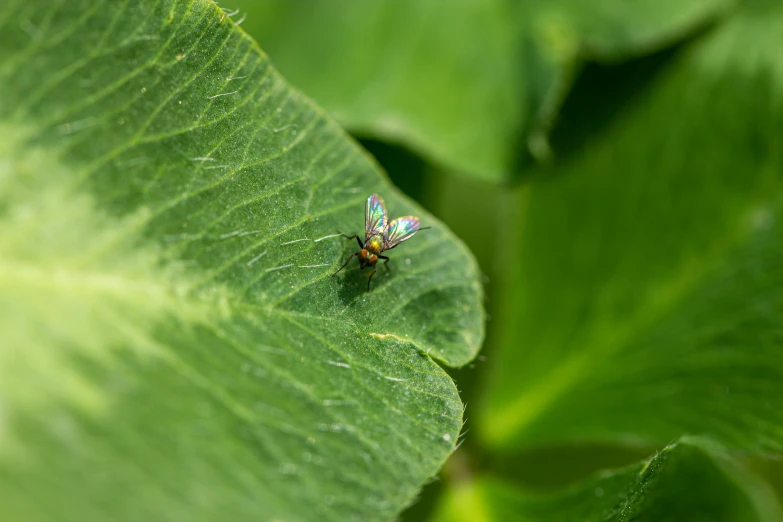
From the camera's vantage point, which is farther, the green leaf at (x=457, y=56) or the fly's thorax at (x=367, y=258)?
the green leaf at (x=457, y=56)

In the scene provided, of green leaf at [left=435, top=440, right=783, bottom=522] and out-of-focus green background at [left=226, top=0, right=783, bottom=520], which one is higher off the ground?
out-of-focus green background at [left=226, top=0, right=783, bottom=520]

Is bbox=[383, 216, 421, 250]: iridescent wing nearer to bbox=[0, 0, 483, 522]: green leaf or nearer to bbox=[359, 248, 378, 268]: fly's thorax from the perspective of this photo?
bbox=[359, 248, 378, 268]: fly's thorax

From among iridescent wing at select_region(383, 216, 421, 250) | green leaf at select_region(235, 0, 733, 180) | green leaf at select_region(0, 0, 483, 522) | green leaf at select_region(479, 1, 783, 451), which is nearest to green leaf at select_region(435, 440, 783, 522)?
green leaf at select_region(479, 1, 783, 451)

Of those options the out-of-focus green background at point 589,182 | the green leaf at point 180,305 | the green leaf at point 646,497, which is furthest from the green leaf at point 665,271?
the green leaf at point 180,305

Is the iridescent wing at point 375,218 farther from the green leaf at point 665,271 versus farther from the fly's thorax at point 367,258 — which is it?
the green leaf at point 665,271

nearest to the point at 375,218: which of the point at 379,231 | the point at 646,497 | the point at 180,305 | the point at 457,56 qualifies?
the point at 379,231

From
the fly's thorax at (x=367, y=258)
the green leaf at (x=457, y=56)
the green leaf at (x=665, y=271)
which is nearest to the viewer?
the fly's thorax at (x=367, y=258)

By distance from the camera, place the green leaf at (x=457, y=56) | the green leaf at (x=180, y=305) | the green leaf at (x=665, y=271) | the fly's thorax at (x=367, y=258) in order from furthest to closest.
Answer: the green leaf at (x=457, y=56)
the green leaf at (x=665, y=271)
the fly's thorax at (x=367, y=258)
the green leaf at (x=180, y=305)

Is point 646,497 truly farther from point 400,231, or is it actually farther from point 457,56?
point 457,56
